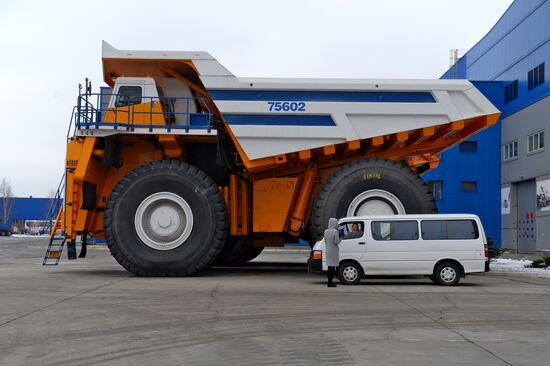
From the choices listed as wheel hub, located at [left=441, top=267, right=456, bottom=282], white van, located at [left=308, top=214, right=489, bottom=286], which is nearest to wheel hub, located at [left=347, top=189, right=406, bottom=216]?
white van, located at [left=308, top=214, right=489, bottom=286]

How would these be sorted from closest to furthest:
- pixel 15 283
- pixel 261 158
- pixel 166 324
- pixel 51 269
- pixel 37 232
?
pixel 166 324, pixel 15 283, pixel 261 158, pixel 51 269, pixel 37 232

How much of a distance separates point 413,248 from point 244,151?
4702 millimetres

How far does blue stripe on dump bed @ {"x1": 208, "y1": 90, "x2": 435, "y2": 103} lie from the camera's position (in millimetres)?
16719

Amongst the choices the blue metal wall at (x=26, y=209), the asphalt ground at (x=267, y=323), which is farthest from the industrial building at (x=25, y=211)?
the asphalt ground at (x=267, y=323)

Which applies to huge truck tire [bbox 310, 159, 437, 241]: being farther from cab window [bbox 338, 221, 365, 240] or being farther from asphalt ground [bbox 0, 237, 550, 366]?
asphalt ground [bbox 0, 237, 550, 366]

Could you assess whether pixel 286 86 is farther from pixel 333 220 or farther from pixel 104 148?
pixel 104 148

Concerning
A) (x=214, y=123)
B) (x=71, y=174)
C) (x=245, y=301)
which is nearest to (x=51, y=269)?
(x=71, y=174)

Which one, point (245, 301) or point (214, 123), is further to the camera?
point (214, 123)

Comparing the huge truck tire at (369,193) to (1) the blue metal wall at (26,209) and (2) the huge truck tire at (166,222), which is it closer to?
(2) the huge truck tire at (166,222)

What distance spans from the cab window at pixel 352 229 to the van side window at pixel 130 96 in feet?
20.4

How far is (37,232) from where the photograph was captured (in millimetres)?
90438

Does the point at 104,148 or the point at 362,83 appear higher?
the point at 362,83

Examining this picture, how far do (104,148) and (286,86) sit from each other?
193 inches

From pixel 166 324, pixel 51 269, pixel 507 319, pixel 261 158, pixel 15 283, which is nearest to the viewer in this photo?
pixel 166 324
